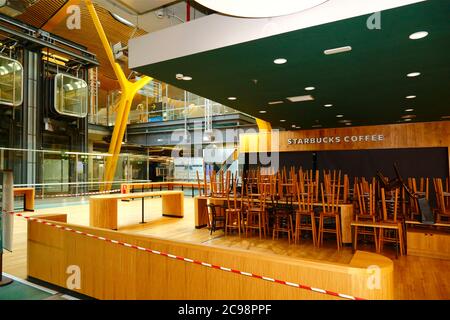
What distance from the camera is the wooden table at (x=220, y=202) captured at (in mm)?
5398

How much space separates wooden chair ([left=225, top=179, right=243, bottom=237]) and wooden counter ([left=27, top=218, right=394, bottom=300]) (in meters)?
3.36

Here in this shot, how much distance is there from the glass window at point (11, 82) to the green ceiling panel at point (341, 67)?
9058 millimetres

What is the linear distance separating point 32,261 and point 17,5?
308 inches

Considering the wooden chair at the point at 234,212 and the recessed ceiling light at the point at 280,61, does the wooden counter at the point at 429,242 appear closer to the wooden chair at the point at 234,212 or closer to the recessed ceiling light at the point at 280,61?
the wooden chair at the point at 234,212

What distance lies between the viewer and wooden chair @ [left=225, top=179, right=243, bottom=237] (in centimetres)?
613

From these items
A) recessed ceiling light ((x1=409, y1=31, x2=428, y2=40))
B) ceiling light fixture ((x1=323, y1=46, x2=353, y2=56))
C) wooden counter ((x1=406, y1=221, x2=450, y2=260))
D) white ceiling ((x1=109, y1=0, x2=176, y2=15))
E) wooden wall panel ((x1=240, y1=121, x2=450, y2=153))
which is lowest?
wooden counter ((x1=406, y1=221, x2=450, y2=260))

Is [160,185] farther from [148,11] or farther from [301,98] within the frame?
[301,98]

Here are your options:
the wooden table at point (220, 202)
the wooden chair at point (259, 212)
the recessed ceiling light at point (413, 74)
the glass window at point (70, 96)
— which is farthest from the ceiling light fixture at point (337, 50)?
the glass window at point (70, 96)

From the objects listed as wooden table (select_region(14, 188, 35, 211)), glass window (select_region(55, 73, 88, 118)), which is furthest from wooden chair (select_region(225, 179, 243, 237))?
glass window (select_region(55, 73, 88, 118))

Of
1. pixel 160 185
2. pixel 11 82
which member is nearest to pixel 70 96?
pixel 11 82

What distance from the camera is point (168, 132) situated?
50.1 ft

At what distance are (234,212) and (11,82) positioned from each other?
9967 mm

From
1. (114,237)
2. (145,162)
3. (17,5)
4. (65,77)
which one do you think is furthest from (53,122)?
(114,237)

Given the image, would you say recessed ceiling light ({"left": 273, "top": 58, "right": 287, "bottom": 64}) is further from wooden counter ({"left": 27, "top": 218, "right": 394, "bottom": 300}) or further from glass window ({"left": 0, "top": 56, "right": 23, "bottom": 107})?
glass window ({"left": 0, "top": 56, "right": 23, "bottom": 107})
